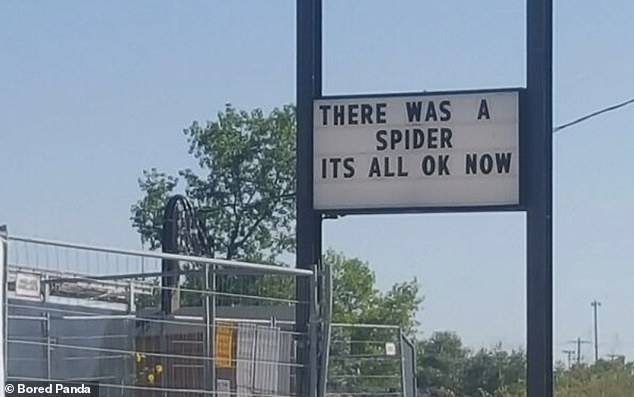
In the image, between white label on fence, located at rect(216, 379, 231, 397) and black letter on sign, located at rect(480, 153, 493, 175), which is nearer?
white label on fence, located at rect(216, 379, 231, 397)

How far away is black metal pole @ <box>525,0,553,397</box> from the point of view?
13.3 metres

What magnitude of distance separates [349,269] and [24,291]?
27790 millimetres

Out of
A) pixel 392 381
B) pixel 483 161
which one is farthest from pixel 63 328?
pixel 392 381

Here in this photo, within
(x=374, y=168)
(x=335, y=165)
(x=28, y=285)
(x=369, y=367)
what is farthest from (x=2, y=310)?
(x=369, y=367)

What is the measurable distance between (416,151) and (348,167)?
68cm

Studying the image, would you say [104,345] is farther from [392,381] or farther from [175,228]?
[175,228]

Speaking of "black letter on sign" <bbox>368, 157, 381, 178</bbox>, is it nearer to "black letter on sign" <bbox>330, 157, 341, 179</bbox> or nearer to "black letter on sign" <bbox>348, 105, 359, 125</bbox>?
"black letter on sign" <bbox>330, 157, 341, 179</bbox>

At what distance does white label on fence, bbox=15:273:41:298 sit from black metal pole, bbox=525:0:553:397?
4.60 meters

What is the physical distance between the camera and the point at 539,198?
13.5m

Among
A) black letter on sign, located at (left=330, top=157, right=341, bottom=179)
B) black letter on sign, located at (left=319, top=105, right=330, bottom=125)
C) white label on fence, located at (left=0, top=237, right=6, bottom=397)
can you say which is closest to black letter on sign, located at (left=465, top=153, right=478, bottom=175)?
black letter on sign, located at (left=330, top=157, right=341, bottom=179)

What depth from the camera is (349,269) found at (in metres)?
38.6

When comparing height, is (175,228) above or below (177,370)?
above

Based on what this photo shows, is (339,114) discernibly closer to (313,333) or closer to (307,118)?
(307,118)

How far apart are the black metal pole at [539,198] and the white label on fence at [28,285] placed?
460 centimetres
